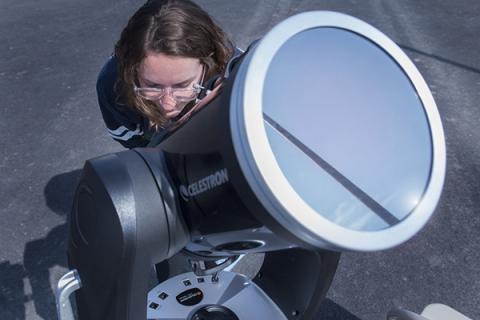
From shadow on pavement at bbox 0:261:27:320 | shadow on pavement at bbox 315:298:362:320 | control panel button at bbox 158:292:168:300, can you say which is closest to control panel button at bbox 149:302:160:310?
control panel button at bbox 158:292:168:300

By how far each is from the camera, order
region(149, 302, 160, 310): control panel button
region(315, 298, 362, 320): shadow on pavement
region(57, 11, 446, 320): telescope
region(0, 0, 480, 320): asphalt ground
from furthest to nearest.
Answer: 1. region(0, 0, 480, 320): asphalt ground
2. region(315, 298, 362, 320): shadow on pavement
3. region(149, 302, 160, 310): control panel button
4. region(57, 11, 446, 320): telescope

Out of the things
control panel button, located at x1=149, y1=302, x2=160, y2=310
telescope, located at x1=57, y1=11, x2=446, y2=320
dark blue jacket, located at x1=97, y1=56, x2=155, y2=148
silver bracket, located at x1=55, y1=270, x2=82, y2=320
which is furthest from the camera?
dark blue jacket, located at x1=97, y1=56, x2=155, y2=148

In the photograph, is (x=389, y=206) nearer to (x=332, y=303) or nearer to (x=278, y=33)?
(x=278, y=33)

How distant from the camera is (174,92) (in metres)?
1.01

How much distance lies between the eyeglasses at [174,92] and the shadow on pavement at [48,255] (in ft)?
3.20

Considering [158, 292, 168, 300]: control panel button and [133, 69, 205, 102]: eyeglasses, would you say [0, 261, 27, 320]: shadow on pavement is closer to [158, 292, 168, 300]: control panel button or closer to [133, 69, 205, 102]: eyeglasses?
[158, 292, 168, 300]: control panel button

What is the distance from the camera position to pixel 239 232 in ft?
2.10

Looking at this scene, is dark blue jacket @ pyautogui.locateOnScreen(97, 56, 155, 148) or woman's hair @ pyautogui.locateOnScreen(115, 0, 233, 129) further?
dark blue jacket @ pyautogui.locateOnScreen(97, 56, 155, 148)

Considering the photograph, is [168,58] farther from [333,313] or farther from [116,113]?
[333,313]

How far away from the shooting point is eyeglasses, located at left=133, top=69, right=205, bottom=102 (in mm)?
990

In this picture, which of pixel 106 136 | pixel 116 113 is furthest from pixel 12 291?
pixel 106 136

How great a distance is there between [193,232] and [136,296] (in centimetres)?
12

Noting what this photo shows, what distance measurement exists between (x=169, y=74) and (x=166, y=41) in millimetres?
65

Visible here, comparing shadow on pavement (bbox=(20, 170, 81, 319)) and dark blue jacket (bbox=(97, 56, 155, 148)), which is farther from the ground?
dark blue jacket (bbox=(97, 56, 155, 148))
